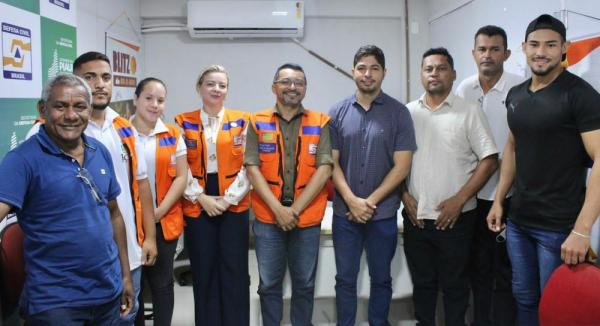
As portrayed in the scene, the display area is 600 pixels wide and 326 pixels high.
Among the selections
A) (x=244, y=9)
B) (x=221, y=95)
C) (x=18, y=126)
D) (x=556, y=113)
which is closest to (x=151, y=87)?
(x=221, y=95)

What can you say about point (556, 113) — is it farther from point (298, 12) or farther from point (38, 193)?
point (298, 12)

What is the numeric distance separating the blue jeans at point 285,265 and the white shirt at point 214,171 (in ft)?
0.61

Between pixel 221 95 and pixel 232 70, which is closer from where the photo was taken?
pixel 221 95

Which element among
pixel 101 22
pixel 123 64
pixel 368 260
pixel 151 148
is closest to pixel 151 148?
pixel 151 148

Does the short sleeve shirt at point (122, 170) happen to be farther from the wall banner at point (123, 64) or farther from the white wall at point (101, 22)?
the wall banner at point (123, 64)

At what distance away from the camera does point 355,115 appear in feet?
7.87

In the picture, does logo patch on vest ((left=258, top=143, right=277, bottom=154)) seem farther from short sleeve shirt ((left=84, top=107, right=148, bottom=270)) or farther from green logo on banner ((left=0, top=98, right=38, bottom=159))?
green logo on banner ((left=0, top=98, right=38, bottom=159))

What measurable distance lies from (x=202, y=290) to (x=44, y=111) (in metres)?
1.35

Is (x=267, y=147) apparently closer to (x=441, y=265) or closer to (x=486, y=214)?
(x=441, y=265)

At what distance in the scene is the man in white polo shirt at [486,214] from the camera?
2.37m

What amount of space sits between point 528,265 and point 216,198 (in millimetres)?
1500

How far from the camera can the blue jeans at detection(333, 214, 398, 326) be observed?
7.91 feet

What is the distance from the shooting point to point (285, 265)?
95.3 inches

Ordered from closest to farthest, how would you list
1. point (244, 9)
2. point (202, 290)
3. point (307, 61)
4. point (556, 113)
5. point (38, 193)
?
point (38, 193)
point (556, 113)
point (202, 290)
point (244, 9)
point (307, 61)
